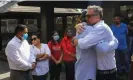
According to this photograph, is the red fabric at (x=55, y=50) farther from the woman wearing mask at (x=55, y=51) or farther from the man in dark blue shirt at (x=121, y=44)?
the man in dark blue shirt at (x=121, y=44)

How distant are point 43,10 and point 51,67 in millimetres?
8399

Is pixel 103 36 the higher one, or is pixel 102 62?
pixel 103 36

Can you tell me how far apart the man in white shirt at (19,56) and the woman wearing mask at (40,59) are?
3.10ft

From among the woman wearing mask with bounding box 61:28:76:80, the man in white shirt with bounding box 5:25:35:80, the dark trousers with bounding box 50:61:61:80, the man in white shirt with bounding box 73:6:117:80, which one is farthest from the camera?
the dark trousers with bounding box 50:61:61:80

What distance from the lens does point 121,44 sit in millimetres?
9812

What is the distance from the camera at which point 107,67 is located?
4.30 metres

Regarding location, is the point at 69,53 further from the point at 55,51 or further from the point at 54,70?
the point at 54,70

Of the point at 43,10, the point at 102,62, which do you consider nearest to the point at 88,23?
the point at 102,62

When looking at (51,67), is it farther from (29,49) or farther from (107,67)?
(107,67)

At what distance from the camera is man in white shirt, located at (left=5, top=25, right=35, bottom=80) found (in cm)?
691

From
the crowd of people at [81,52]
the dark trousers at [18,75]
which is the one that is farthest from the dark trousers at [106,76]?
the dark trousers at [18,75]

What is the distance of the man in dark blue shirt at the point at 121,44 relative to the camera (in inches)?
380

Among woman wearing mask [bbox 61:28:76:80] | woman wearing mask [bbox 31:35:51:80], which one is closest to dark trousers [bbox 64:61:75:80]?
woman wearing mask [bbox 61:28:76:80]

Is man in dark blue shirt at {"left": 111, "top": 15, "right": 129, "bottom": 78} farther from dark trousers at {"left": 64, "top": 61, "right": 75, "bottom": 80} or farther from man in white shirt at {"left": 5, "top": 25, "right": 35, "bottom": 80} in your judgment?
man in white shirt at {"left": 5, "top": 25, "right": 35, "bottom": 80}
